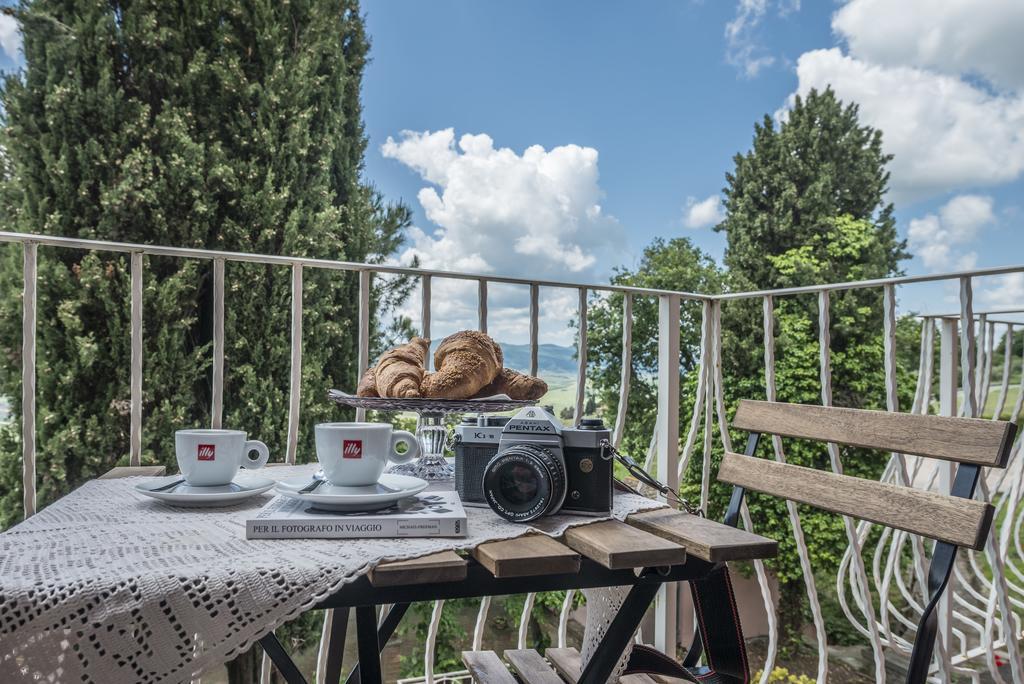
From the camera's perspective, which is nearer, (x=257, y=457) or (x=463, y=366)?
(x=257, y=457)

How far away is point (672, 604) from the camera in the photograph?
5.57 feet

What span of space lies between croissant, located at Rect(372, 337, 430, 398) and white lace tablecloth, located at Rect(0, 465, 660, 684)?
38cm

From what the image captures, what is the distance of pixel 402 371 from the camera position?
1096mm

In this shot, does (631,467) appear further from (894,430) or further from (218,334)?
(218,334)

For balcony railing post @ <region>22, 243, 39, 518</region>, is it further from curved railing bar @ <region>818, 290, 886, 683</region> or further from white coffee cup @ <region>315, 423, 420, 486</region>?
curved railing bar @ <region>818, 290, 886, 683</region>

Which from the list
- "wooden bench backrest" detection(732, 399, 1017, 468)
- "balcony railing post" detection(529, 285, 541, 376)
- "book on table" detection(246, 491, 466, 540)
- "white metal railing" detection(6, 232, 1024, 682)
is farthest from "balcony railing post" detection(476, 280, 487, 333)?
"book on table" detection(246, 491, 466, 540)

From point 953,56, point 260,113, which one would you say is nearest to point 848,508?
point 260,113

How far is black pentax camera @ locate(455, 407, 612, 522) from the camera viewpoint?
781 mm

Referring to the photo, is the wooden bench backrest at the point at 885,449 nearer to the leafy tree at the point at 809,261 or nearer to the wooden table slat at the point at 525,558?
the wooden table slat at the point at 525,558

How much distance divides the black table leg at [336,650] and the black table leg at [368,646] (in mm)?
619

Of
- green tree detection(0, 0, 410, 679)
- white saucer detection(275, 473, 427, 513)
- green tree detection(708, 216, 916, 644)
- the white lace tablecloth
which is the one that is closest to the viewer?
the white lace tablecloth

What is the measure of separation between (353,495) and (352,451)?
0.06m

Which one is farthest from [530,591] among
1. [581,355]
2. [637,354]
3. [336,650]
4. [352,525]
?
[637,354]

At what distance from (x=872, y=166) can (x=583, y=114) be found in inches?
248
